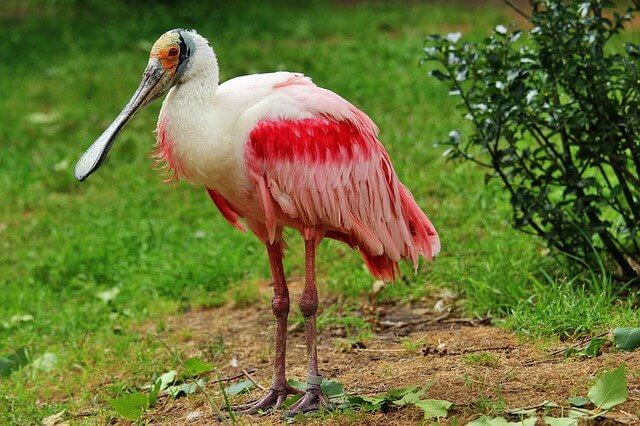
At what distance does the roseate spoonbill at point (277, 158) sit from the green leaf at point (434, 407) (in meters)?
0.54

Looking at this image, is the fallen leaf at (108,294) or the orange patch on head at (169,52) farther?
the fallen leaf at (108,294)

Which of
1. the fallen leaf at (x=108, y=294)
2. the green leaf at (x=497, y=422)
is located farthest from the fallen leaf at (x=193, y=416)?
the fallen leaf at (x=108, y=294)

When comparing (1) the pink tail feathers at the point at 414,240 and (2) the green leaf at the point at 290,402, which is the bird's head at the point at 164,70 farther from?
(2) the green leaf at the point at 290,402

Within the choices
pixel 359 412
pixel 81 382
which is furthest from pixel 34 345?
pixel 359 412

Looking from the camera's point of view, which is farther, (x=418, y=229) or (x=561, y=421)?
(x=418, y=229)

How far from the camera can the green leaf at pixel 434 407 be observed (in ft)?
13.4

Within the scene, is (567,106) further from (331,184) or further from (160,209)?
(160,209)

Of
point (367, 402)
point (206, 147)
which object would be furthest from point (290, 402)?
point (206, 147)

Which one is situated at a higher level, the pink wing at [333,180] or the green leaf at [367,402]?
the pink wing at [333,180]

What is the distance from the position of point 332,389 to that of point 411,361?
714 millimetres

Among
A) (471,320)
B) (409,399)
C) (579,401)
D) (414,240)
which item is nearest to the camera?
(579,401)

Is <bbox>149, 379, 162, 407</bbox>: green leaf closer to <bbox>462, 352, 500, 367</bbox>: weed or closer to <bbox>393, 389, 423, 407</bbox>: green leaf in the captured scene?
<bbox>393, 389, 423, 407</bbox>: green leaf

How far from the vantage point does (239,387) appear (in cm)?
505

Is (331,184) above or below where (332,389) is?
above
